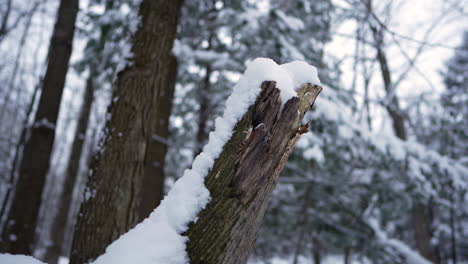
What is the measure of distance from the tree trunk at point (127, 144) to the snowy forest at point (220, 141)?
0.04 ft

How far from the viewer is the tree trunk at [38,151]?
3.60 metres

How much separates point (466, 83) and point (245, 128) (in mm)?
7041

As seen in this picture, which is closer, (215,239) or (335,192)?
(215,239)

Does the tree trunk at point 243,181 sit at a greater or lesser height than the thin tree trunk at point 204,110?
lesser

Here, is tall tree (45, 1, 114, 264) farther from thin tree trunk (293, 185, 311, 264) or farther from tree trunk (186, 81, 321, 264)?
tree trunk (186, 81, 321, 264)

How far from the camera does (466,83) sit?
640 cm

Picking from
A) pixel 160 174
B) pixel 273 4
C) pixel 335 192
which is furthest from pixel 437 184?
pixel 160 174

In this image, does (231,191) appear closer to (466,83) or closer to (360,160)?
(360,160)

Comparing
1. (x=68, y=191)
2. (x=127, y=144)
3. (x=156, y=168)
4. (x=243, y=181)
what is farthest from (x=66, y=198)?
(x=243, y=181)

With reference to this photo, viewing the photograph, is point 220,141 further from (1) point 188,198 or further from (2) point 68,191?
(2) point 68,191

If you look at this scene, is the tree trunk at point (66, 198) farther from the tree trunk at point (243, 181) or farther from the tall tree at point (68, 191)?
the tree trunk at point (243, 181)

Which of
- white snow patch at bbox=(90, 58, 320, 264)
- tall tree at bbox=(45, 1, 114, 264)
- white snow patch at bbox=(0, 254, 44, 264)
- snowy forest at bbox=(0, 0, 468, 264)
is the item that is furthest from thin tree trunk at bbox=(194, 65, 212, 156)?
white snow patch at bbox=(90, 58, 320, 264)

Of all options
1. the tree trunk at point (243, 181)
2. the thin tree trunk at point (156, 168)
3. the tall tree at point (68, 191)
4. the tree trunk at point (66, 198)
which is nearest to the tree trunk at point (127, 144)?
the tree trunk at point (243, 181)

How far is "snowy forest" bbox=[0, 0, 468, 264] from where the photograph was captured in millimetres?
1348
